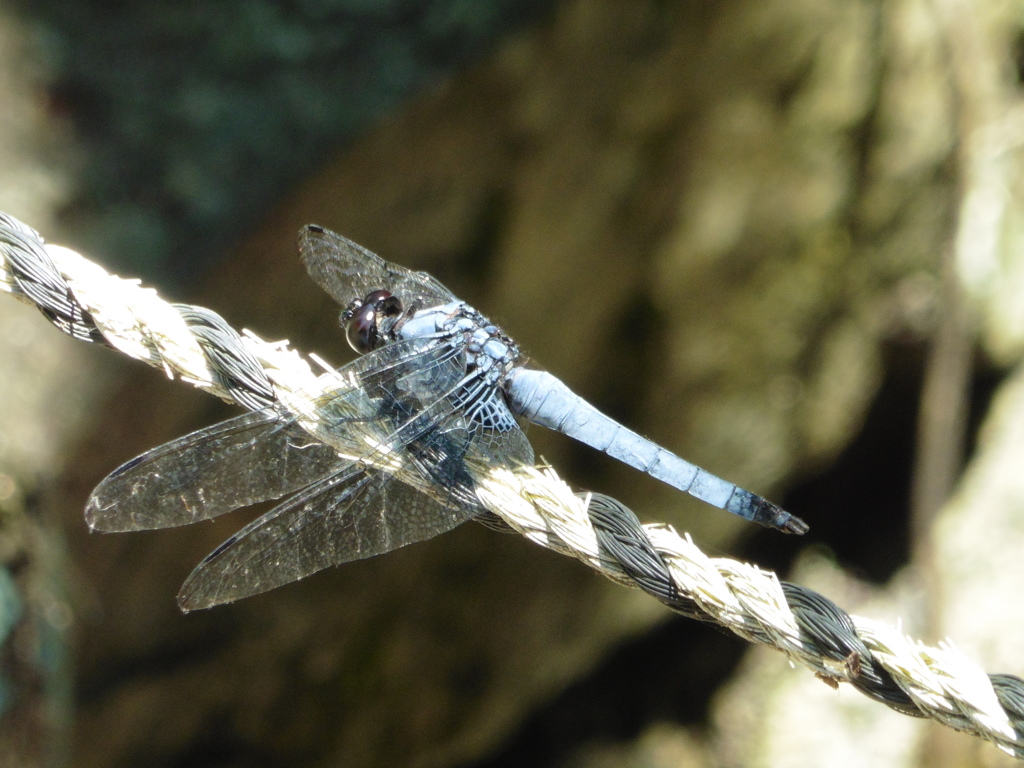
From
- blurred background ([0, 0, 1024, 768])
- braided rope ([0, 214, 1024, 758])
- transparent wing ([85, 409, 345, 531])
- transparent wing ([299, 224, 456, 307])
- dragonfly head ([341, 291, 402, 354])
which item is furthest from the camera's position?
blurred background ([0, 0, 1024, 768])

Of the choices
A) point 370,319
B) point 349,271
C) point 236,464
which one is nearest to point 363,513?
point 236,464

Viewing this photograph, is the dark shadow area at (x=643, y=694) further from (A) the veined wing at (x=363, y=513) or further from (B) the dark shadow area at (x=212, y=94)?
(B) the dark shadow area at (x=212, y=94)

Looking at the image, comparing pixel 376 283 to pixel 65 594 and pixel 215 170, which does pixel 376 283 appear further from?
pixel 215 170

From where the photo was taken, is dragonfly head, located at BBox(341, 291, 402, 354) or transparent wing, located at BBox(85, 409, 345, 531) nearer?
transparent wing, located at BBox(85, 409, 345, 531)

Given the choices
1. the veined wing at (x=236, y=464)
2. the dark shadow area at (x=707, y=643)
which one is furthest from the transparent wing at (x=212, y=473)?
the dark shadow area at (x=707, y=643)

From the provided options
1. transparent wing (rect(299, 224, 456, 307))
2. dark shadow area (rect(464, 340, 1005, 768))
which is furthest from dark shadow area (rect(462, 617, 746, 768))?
transparent wing (rect(299, 224, 456, 307))

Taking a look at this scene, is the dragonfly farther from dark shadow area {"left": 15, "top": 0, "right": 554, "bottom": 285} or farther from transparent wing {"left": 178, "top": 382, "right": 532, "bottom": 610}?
dark shadow area {"left": 15, "top": 0, "right": 554, "bottom": 285}

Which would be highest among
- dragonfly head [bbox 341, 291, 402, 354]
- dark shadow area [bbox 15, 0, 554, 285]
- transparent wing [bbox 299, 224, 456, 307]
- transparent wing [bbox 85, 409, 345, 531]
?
dark shadow area [bbox 15, 0, 554, 285]

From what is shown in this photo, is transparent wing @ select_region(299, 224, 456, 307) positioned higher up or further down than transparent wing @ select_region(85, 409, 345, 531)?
higher up
